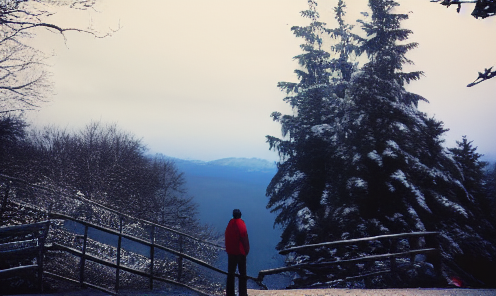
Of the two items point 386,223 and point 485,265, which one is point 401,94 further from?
point 485,265

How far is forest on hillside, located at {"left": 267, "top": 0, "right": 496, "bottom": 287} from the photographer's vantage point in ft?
31.7

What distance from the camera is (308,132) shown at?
1520 cm

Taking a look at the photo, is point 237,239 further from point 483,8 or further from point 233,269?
point 483,8

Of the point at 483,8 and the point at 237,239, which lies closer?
the point at 483,8

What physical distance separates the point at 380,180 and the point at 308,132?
474cm

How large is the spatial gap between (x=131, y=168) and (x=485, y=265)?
24387 mm

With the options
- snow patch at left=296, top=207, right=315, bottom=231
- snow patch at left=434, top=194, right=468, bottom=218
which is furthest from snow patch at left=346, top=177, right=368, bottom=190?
snow patch at left=434, top=194, right=468, bottom=218

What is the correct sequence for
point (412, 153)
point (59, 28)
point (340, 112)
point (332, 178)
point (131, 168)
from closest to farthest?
point (59, 28) → point (412, 153) → point (332, 178) → point (340, 112) → point (131, 168)

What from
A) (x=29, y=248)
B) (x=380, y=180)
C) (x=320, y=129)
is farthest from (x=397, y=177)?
(x=29, y=248)

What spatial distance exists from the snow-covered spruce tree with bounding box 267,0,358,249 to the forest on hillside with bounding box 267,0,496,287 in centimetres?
7

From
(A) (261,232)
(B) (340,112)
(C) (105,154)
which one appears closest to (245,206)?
(A) (261,232)

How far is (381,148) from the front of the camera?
12.0 m

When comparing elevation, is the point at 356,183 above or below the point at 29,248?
above

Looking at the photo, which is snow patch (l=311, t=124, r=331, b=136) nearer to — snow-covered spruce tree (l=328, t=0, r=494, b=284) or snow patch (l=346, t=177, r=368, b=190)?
snow-covered spruce tree (l=328, t=0, r=494, b=284)
